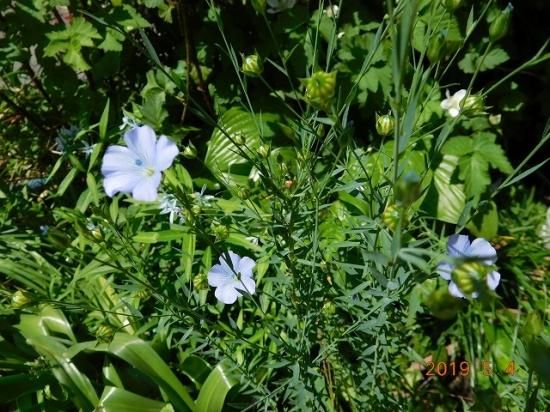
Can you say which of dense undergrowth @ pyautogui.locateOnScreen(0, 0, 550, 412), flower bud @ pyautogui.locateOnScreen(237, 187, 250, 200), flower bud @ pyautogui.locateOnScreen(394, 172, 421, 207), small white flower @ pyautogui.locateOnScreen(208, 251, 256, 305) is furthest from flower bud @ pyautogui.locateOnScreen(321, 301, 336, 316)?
flower bud @ pyautogui.locateOnScreen(394, 172, 421, 207)

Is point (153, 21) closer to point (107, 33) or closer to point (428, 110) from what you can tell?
point (107, 33)

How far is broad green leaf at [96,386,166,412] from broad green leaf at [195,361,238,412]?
0.11m

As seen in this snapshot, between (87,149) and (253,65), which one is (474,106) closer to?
(253,65)

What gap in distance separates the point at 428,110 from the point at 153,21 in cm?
96

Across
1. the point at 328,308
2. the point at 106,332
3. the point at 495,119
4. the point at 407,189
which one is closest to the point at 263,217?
the point at 328,308

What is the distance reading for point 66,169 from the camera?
1783mm

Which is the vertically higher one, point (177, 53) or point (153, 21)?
point (153, 21)

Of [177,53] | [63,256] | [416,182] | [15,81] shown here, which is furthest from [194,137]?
[416,182]

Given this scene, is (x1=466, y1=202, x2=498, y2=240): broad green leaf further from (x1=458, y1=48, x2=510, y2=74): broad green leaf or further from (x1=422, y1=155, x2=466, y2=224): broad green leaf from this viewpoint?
(x1=458, y1=48, x2=510, y2=74): broad green leaf

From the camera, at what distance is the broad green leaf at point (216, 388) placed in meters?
1.15

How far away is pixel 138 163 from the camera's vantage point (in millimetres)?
720

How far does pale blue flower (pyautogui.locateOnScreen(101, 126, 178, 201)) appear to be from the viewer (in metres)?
0.67

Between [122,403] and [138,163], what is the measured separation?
2.23 feet
